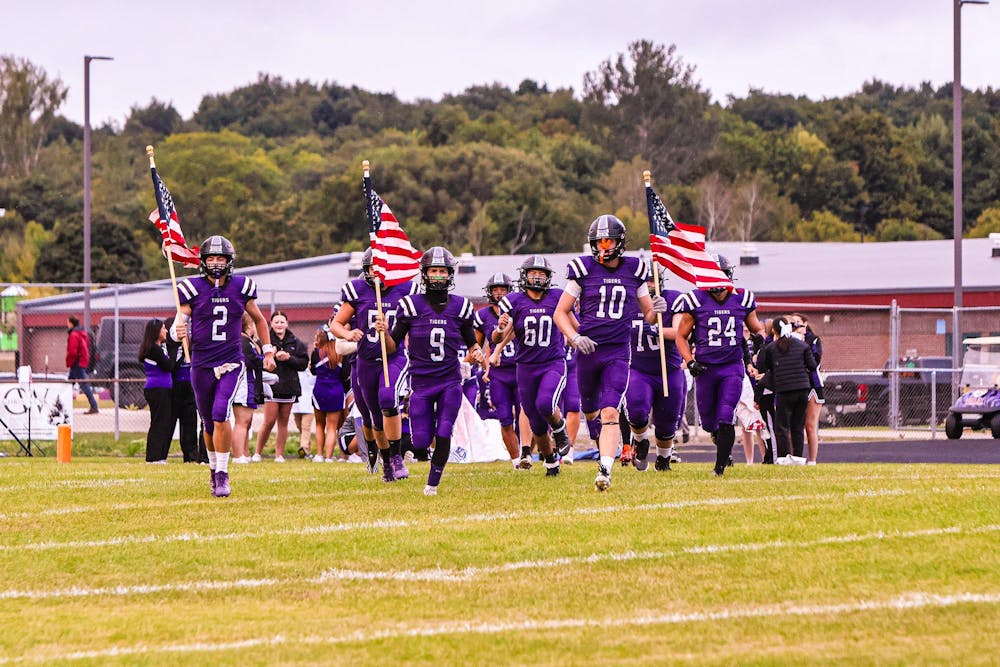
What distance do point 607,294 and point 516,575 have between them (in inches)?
195

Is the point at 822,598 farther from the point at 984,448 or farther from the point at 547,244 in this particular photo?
the point at 547,244

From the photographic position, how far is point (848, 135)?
297ft

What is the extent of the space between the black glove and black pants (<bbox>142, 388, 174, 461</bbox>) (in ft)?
26.0

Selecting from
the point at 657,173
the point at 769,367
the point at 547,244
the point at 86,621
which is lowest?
the point at 86,621

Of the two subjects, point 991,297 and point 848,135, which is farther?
point 848,135

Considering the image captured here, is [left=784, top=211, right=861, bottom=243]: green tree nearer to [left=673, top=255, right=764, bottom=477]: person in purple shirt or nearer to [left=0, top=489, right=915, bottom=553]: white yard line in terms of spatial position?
[left=673, top=255, right=764, bottom=477]: person in purple shirt

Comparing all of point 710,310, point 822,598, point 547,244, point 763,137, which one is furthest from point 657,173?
point 822,598

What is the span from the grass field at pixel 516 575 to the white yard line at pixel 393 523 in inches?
1.1

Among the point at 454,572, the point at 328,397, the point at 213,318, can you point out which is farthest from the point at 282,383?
the point at 454,572

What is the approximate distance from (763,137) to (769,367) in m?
82.0

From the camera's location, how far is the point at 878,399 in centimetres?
3081

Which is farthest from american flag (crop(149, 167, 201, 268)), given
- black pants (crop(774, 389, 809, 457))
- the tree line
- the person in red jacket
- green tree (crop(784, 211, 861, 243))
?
green tree (crop(784, 211, 861, 243))

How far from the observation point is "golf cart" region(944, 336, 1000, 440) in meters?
27.2

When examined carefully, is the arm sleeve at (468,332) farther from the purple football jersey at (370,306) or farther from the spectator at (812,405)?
the spectator at (812,405)
